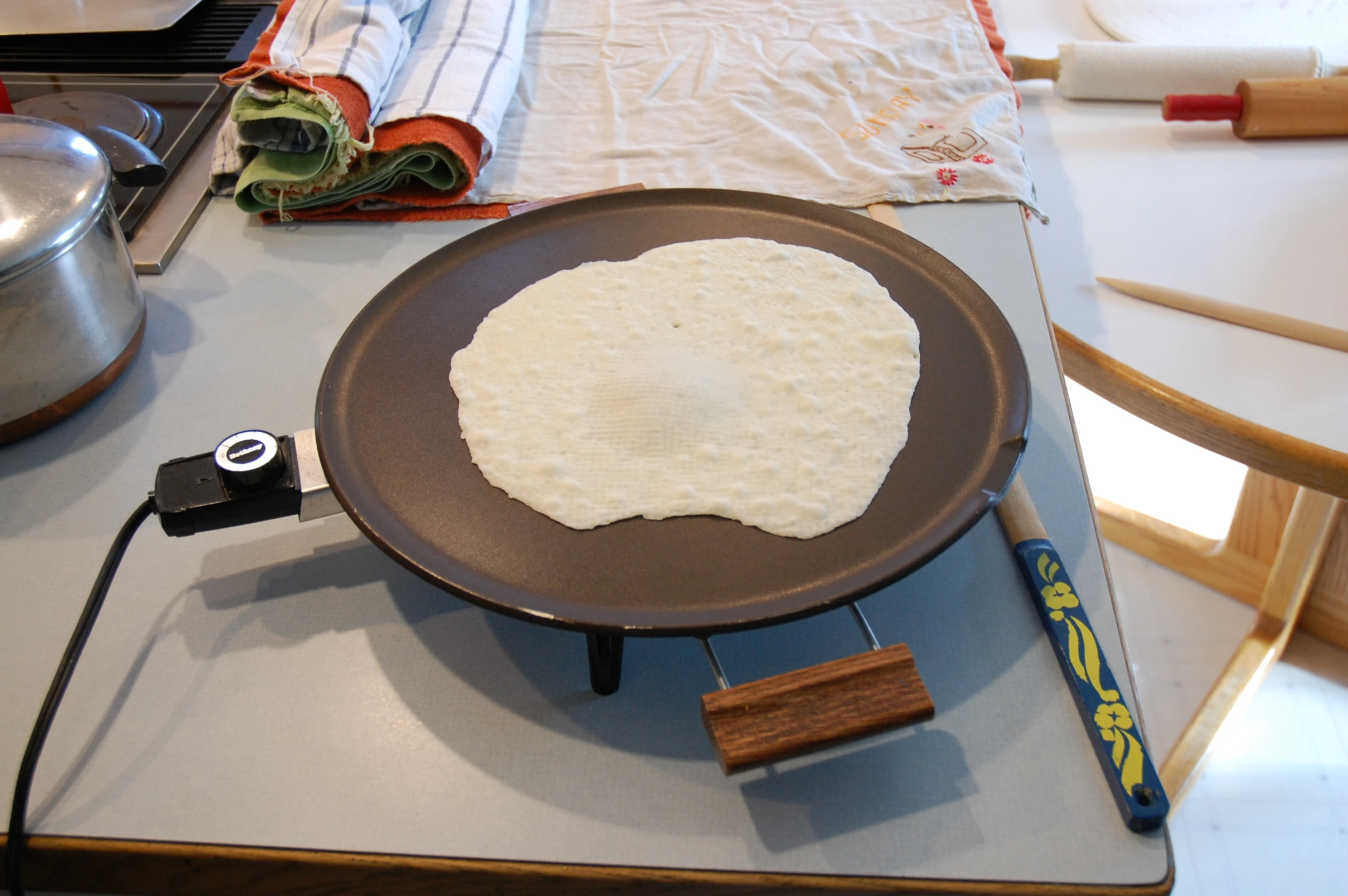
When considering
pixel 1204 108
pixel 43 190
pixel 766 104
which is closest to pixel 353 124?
pixel 43 190

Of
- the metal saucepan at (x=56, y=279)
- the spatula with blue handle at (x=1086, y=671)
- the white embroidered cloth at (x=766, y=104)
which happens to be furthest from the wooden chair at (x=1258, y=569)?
the metal saucepan at (x=56, y=279)

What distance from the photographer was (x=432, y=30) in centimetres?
131

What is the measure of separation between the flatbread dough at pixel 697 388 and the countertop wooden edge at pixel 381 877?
230 mm

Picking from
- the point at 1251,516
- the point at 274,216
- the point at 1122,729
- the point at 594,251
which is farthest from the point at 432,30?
the point at 1251,516

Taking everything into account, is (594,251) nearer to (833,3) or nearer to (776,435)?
(776,435)

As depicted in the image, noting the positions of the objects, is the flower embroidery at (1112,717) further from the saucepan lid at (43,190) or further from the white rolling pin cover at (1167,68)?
the white rolling pin cover at (1167,68)

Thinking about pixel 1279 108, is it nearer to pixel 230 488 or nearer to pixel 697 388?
pixel 697 388

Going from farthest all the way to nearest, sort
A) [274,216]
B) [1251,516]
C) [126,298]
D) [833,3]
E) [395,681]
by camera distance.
Answer: [1251,516]
[833,3]
[274,216]
[126,298]
[395,681]

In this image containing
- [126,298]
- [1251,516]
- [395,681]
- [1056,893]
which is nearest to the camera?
[1056,893]

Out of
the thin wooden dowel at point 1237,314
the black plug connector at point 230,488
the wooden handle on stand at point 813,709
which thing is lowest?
the thin wooden dowel at point 1237,314

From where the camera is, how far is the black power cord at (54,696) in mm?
646

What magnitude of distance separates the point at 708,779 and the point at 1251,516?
1.36 meters

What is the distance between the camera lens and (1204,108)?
135 centimetres

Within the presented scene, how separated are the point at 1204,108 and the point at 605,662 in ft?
4.00
